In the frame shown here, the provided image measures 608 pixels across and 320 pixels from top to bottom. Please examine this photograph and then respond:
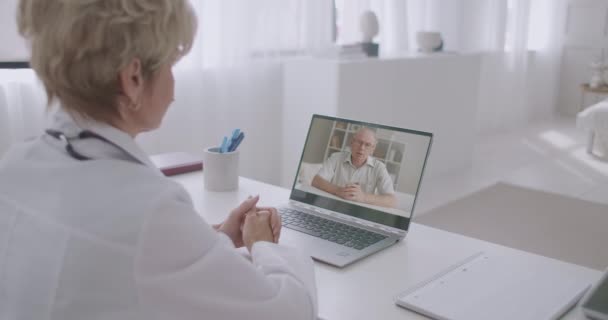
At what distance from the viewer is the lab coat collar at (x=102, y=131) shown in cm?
83

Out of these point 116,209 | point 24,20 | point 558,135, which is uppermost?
point 24,20

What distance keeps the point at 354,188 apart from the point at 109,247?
0.72 metres

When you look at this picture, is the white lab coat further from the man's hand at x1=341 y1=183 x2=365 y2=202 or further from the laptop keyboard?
the man's hand at x1=341 y1=183 x2=365 y2=202

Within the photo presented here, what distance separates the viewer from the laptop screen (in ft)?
4.29

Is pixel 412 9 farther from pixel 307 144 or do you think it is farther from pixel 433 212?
pixel 307 144

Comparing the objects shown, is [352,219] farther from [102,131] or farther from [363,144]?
[102,131]

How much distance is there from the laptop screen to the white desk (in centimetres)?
8

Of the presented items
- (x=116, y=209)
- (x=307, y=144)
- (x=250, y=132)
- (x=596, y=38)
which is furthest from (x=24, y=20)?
(x=596, y=38)

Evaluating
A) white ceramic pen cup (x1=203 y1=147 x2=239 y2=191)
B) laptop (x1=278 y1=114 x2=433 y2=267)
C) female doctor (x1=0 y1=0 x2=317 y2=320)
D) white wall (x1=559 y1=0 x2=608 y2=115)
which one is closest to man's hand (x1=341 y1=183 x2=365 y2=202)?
laptop (x1=278 y1=114 x2=433 y2=267)

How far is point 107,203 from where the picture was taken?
76 centimetres

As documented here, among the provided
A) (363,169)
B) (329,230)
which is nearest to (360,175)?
(363,169)

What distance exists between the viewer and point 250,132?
3.65 meters

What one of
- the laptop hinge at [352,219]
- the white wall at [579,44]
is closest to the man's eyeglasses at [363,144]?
the laptop hinge at [352,219]

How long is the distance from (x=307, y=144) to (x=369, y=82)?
2.16m
